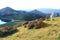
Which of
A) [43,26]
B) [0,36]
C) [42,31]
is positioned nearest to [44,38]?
[42,31]

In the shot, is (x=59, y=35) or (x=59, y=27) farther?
(x=59, y=27)

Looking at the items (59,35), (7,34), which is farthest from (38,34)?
(7,34)

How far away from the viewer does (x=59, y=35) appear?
90.5 ft

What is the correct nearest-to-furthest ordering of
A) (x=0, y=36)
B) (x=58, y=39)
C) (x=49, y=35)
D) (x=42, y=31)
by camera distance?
1. (x=58, y=39)
2. (x=49, y=35)
3. (x=42, y=31)
4. (x=0, y=36)

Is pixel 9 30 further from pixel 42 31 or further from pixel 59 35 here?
pixel 59 35

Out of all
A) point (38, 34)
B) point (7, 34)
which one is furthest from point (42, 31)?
point (7, 34)

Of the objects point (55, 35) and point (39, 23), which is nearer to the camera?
point (55, 35)

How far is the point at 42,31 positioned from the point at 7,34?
6741mm

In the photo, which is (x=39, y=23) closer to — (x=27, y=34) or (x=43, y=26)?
(x=43, y=26)

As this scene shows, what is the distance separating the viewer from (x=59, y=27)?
31734 mm

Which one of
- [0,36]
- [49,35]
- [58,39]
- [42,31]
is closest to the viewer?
[58,39]

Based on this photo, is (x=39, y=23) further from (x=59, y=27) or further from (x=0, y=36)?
(x=0, y=36)

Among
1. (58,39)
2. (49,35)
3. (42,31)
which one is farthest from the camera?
(42,31)

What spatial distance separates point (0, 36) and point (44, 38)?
365 inches
